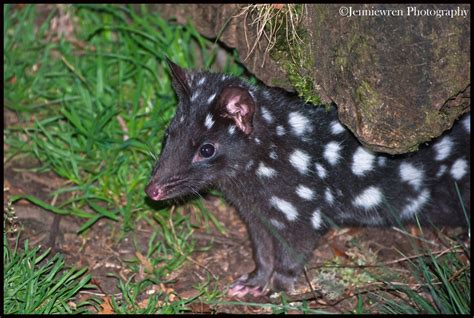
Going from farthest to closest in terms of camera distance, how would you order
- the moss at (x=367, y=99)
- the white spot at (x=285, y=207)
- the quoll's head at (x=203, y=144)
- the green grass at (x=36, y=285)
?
the white spot at (x=285, y=207)
the quoll's head at (x=203, y=144)
the green grass at (x=36, y=285)
the moss at (x=367, y=99)

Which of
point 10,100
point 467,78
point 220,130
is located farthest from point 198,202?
point 467,78

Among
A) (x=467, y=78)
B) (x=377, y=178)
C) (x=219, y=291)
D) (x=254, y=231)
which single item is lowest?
(x=219, y=291)

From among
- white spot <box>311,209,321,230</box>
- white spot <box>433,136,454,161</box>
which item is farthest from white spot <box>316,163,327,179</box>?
white spot <box>433,136,454,161</box>

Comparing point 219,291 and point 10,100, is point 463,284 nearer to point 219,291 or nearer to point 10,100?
point 219,291

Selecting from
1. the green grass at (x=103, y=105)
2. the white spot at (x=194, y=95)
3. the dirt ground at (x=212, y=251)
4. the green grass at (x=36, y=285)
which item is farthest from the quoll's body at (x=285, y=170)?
the green grass at (x=36, y=285)

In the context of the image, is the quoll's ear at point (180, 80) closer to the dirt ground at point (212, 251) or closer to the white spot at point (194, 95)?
the white spot at point (194, 95)

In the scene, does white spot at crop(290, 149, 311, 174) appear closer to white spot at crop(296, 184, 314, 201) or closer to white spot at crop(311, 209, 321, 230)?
white spot at crop(296, 184, 314, 201)
